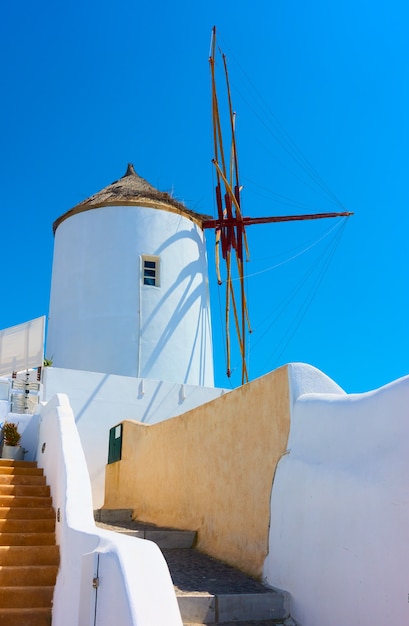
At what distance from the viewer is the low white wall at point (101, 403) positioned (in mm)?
13508

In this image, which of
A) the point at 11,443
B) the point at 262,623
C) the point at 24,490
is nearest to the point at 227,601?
the point at 262,623

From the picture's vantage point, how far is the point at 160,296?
16859mm

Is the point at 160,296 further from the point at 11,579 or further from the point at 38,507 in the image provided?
the point at 11,579

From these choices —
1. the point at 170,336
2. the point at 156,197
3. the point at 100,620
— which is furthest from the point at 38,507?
the point at 156,197

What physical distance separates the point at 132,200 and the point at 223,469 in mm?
10721

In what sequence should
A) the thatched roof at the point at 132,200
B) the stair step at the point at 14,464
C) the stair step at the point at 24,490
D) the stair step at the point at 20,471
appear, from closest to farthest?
1. the stair step at the point at 24,490
2. the stair step at the point at 20,471
3. the stair step at the point at 14,464
4. the thatched roof at the point at 132,200

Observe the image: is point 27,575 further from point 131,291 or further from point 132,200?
point 132,200

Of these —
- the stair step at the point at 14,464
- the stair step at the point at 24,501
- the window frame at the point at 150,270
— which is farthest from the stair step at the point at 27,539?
the window frame at the point at 150,270

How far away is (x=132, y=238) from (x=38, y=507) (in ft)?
33.9

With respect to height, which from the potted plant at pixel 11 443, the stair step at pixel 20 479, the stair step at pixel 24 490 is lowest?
the stair step at pixel 24 490

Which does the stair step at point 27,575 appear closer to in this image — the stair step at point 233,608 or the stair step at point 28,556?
the stair step at point 28,556

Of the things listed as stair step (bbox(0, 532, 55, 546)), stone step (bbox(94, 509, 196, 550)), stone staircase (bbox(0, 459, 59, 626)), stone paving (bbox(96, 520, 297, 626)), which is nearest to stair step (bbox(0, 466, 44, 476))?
stone staircase (bbox(0, 459, 59, 626))

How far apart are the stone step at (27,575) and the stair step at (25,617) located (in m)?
0.40

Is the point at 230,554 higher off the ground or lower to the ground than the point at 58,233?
lower
